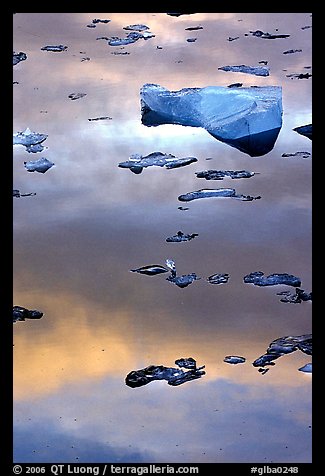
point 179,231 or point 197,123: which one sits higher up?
point 197,123

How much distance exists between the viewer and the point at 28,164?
10.9 ft

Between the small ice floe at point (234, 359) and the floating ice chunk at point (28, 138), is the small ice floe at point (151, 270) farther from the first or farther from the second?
the floating ice chunk at point (28, 138)

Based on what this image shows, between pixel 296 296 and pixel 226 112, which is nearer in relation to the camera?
pixel 296 296

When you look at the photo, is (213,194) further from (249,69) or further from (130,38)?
(130,38)

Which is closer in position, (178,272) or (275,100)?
(178,272)

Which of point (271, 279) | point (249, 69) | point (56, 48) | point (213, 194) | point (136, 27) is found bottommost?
point (271, 279)

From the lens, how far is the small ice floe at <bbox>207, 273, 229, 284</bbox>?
248 centimetres

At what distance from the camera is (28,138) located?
11.6 ft

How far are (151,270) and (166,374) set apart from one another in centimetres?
54

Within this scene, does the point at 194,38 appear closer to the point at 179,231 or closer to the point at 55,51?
the point at 55,51

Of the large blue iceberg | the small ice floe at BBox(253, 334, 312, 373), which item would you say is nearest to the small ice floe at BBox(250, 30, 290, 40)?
the large blue iceberg

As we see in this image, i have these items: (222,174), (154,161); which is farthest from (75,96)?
(222,174)

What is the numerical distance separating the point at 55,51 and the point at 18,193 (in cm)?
175
